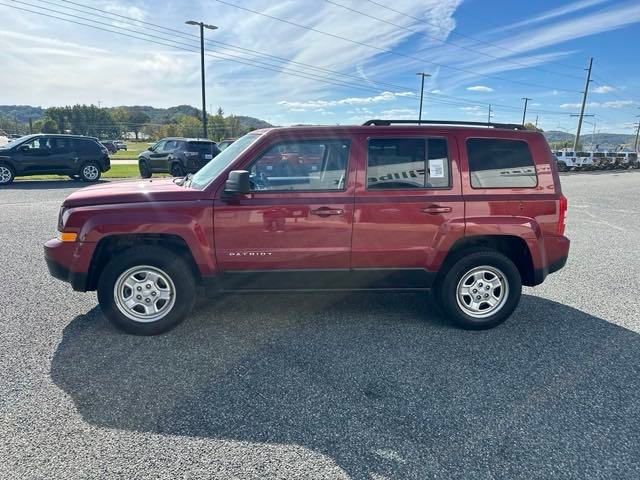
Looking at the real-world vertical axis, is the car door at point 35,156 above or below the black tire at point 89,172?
above

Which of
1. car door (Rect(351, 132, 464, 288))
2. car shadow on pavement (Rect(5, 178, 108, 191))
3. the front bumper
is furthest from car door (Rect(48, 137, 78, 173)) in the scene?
the front bumper

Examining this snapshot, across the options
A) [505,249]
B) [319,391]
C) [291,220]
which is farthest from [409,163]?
[319,391]

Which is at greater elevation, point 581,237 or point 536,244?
point 536,244

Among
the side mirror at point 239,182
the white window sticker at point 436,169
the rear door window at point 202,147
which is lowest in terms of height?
the side mirror at point 239,182

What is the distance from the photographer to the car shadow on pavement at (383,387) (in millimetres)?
2271

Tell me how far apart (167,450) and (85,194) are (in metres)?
2.48

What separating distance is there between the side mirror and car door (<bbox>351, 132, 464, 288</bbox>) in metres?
1.00

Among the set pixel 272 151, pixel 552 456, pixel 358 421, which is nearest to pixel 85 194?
pixel 272 151

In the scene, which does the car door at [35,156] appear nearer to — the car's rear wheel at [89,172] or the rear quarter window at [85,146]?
the rear quarter window at [85,146]

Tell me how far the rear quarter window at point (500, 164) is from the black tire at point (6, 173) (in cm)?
1588

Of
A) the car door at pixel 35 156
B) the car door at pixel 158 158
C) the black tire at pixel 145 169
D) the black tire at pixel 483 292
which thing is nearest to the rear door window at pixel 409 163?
the black tire at pixel 483 292

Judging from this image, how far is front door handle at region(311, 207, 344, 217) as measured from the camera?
3494mm

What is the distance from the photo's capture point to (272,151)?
11.8ft

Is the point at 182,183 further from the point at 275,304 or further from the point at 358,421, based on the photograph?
the point at 358,421
